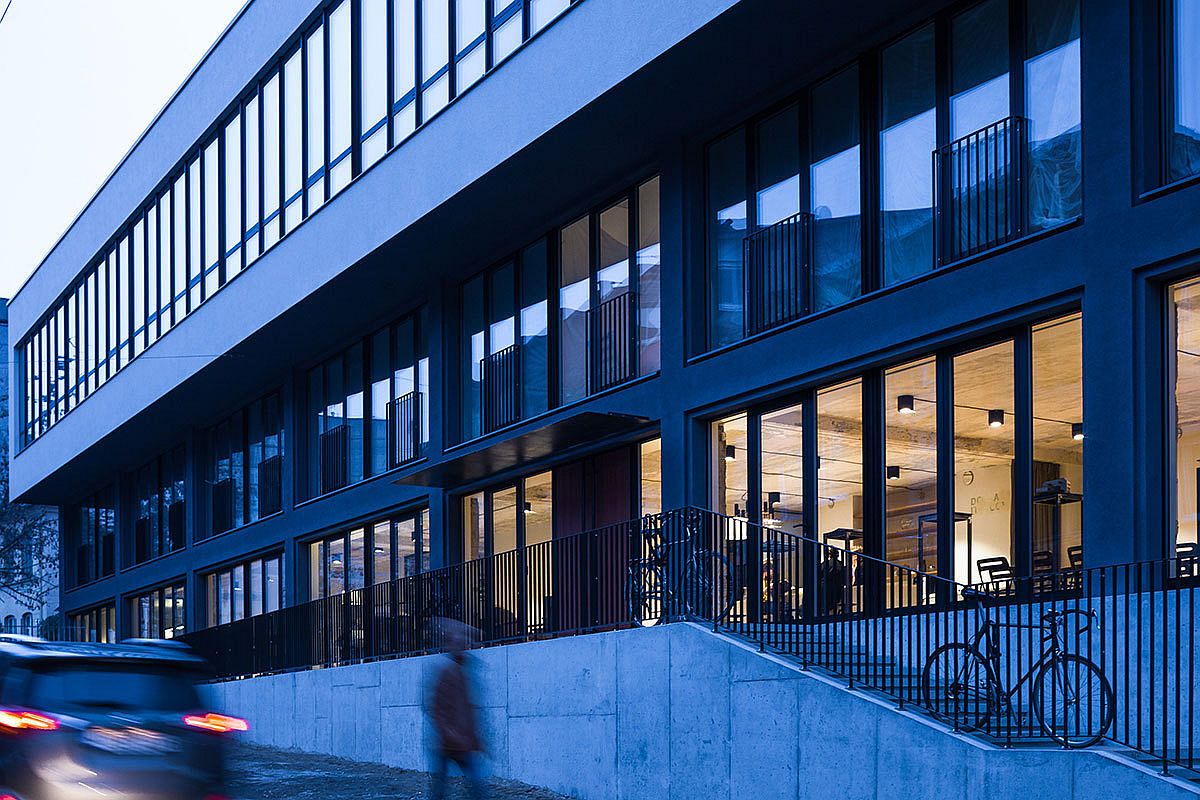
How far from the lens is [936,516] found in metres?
15.0

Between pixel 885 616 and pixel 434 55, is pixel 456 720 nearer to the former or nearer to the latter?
pixel 885 616

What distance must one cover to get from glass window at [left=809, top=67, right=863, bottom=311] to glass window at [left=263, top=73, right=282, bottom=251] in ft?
40.8

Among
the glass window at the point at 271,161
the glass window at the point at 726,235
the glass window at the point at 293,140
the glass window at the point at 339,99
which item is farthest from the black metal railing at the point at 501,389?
the glass window at the point at 271,161

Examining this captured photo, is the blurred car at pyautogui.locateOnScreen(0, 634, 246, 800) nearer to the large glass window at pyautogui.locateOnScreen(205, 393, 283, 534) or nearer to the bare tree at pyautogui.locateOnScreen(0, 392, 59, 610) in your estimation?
the large glass window at pyautogui.locateOnScreen(205, 393, 283, 534)

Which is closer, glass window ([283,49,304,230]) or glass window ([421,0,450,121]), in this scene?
glass window ([421,0,450,121])

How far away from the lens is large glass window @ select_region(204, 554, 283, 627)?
101ft

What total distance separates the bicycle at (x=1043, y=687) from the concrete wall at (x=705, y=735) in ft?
0.99

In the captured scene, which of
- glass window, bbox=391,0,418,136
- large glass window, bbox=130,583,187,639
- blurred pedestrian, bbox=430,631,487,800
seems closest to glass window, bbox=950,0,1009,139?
blurred pedestrian, bbox=430,631,487,800

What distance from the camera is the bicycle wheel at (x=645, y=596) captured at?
1561 centimetres

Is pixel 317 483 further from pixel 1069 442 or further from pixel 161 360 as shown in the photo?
pixel 1069 442

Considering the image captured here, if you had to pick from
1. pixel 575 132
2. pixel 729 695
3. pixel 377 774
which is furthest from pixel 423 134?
pixel 729 695

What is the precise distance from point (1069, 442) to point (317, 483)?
18140mm

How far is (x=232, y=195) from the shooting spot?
28.8 m

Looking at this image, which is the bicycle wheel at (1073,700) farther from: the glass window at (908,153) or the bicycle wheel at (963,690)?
the glass window at (908,153)
